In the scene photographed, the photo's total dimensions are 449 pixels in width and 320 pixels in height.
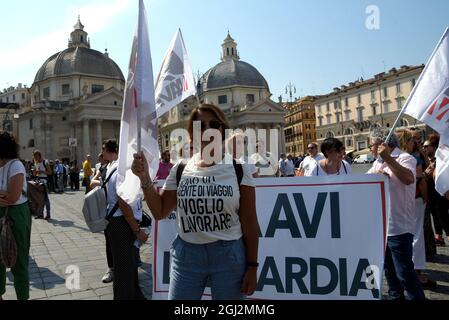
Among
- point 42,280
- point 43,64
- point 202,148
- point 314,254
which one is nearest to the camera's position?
point 202,148

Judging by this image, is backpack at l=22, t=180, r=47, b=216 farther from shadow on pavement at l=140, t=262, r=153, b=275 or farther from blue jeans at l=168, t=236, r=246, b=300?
blue jeans at l=168, t=236, r=246, b=300

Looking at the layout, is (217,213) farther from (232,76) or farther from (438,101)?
(232,76)

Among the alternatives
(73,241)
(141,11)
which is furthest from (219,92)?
(141,11)

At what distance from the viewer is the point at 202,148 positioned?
2.71 metres

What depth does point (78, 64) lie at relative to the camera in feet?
210

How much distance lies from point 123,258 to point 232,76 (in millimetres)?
75526

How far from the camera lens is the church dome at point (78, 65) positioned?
210 feet

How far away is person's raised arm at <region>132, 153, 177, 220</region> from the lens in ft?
8.75

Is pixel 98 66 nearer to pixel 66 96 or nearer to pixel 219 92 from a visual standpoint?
pixel 66 96

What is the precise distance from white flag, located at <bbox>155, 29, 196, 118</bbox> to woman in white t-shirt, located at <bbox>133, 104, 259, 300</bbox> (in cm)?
179

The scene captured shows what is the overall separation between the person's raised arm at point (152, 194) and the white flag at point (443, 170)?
259cm

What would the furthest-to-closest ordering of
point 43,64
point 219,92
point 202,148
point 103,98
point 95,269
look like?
point 219,92, point 43,64, point 103,98, point 95,269, point 202,148

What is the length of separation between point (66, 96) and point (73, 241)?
6049 cm

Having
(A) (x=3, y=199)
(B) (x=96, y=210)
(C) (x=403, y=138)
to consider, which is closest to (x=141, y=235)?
(B) (x=96, y=210)
